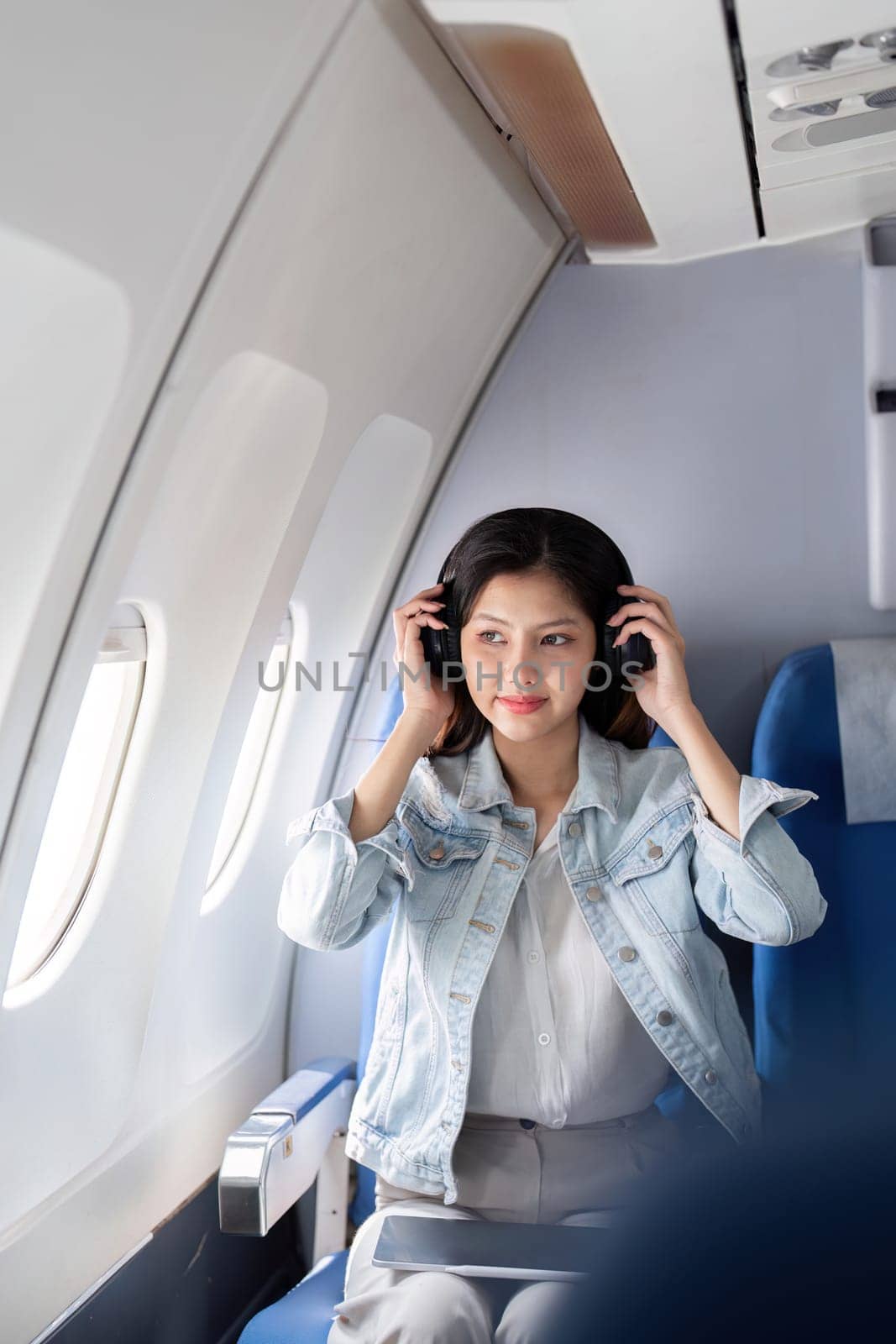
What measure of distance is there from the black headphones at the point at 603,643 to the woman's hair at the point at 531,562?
1cm

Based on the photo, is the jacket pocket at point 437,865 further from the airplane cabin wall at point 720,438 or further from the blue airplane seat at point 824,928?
the airplane cabin wall at point 720,438

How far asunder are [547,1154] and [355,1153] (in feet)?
1.11

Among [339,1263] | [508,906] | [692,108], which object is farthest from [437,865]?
[692,108]

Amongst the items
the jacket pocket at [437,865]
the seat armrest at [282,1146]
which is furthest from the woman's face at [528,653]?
the seat armrest at [282,1146]

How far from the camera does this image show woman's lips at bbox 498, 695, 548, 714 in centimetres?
199

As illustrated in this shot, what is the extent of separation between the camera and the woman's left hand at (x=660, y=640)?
203 centimetres

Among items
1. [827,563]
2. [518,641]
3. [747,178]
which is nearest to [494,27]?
[747,178]

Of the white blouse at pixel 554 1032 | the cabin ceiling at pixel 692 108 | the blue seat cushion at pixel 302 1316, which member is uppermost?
the cabin ceiling at pixel 692 108

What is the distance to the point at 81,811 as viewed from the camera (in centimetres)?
217

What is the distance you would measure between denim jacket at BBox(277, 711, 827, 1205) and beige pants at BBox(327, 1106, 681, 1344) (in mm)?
60

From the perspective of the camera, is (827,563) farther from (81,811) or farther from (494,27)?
(81,811)

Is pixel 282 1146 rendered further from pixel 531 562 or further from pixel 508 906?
pixel 531 562

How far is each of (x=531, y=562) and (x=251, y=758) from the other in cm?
99

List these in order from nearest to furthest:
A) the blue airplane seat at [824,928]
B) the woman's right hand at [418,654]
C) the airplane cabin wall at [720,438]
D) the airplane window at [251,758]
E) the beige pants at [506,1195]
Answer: the beige pants at [506,1195]
the woman's right hand at [418,654]
the blue airplane seat at [824,928]
the airplane cabin wall at [720,438]
the airplane window at [251,758]
